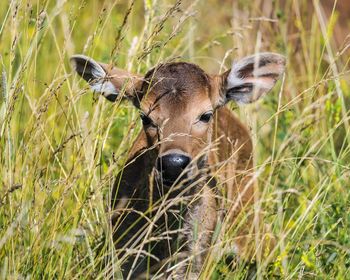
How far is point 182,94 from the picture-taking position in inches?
238

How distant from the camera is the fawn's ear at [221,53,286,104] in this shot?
6.41 meters

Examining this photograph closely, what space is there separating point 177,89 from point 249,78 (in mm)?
716

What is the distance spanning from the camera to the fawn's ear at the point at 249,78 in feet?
21.0

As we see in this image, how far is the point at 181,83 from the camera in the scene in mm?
6090

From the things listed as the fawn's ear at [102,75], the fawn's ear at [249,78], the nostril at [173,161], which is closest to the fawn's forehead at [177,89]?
the fawn's ear at [102,75]

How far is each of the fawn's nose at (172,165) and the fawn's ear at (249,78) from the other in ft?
3.34

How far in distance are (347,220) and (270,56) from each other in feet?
4.20

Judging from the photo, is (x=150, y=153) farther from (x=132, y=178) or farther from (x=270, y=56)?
(x=270, y=56)

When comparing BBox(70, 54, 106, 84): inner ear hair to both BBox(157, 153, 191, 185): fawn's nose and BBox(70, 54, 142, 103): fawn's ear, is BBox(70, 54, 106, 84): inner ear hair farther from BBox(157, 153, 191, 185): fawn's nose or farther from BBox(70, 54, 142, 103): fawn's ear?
BBox(157, 153, 191, 185): fawn's nose

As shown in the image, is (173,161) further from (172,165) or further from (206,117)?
(206,117)

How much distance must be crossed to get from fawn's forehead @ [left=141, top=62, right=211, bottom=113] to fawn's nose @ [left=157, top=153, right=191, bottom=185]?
1.48 feet

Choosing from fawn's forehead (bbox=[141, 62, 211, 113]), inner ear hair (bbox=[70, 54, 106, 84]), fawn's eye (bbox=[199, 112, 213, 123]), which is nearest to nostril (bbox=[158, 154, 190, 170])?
fawn's forehead (bbox=[141, 62, 211, 113])

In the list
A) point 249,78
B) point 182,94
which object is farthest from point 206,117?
point 249,78

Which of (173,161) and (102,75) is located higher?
(102,75)
